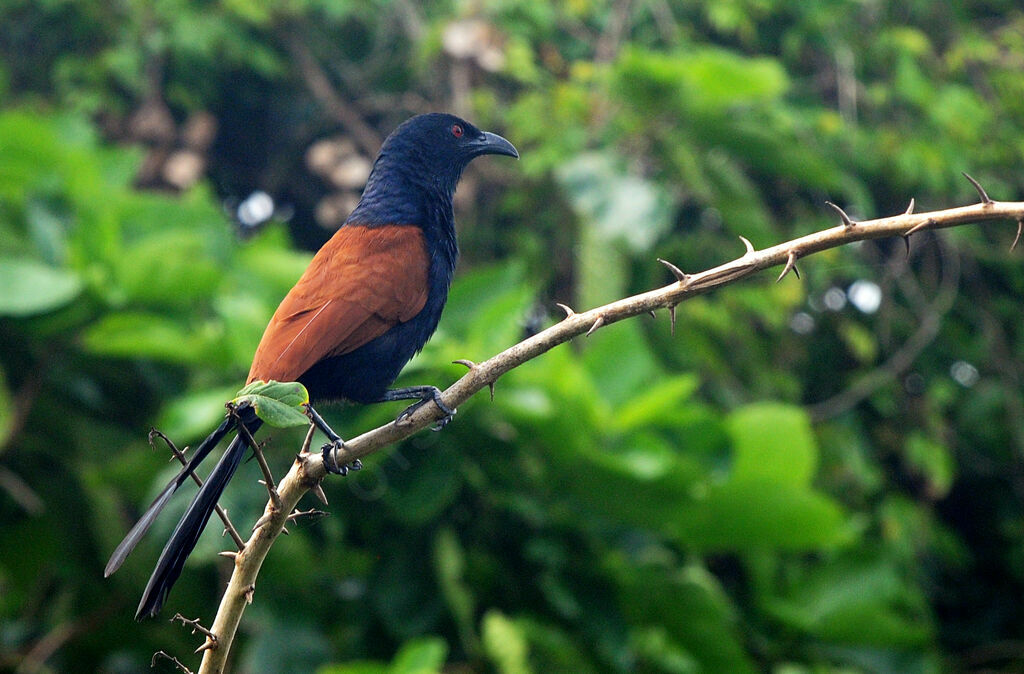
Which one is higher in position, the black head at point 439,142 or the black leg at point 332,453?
the black head at point 439,142

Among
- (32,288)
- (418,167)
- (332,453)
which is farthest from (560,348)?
(332,453)

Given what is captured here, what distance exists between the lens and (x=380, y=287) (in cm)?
127

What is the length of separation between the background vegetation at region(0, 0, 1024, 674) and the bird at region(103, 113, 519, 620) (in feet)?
→ 2.94

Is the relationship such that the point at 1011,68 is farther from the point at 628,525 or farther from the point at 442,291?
the point at 442,291

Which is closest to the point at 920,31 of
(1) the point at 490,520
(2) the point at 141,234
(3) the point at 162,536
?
(1) the point at 490,520

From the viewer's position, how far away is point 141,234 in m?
4.26

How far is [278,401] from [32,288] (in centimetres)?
310

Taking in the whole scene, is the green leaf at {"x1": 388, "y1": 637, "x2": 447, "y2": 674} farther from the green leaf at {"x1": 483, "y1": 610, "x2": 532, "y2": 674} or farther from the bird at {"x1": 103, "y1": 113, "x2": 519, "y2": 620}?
the bird at {"x1": 103, "y1": 113, "x2": 519, "y2": 620}

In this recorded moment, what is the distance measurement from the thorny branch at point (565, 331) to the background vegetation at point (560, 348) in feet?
3.80

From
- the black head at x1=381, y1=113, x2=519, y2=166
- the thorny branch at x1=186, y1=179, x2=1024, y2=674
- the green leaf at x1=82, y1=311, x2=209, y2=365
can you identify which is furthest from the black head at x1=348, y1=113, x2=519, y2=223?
the green leaf at x1=82, y1=311, x2=209, y2=365

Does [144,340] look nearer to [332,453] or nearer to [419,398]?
[419,398]

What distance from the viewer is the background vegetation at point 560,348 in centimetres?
374

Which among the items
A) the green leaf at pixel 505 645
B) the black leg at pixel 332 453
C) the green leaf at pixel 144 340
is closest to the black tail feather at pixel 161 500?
the black leg at pixel 332 453

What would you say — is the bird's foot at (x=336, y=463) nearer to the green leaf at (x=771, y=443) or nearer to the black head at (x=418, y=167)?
the black head at (x=418, y=167)
